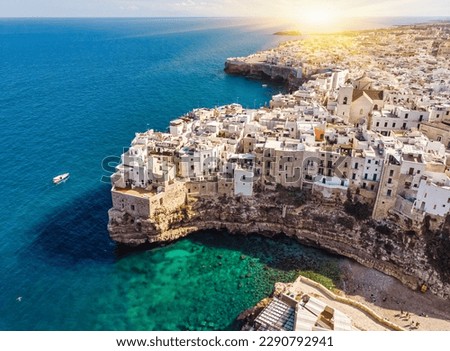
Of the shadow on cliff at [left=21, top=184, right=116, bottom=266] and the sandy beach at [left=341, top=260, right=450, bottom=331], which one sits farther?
the shadow on cliff at [left=21, top=184, right=116, bottom=266]

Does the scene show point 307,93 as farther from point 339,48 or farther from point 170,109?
point 339,48

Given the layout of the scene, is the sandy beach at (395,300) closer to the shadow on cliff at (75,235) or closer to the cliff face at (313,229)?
the cliff face at (313,229)

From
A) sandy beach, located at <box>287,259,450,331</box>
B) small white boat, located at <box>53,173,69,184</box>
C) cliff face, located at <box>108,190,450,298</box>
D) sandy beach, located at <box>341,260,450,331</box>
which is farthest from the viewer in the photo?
small white boat, located at <box>53,173,69,184</box>

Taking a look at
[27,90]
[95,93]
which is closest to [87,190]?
[95,93]

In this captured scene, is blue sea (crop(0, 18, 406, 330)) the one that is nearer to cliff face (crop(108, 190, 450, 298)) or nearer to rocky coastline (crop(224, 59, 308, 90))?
cliff face (crop(108, 190, 450, 298))

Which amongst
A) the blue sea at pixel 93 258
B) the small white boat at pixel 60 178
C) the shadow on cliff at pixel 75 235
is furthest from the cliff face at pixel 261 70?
the shadow on cliff at pixel 75 235

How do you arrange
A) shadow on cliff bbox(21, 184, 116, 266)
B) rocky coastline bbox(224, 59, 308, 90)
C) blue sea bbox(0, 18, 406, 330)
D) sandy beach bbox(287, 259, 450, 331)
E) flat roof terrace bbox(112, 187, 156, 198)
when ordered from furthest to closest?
rocky coastline bbox(224, 59, 308, 90) → flat roof terrace bbox(112, 187, 156, 198) → shadow on cliff bbox(21, 184, 116, 266) → blue sea bbox(0, 18, 406, 330) → sandy beach bbox(287, 259, 450, 331)

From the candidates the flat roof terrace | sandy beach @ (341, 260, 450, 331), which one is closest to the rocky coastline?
the flat roof terrace

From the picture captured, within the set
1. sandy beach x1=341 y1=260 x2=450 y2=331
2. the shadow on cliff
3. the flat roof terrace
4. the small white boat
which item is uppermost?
the flat roof terrace
